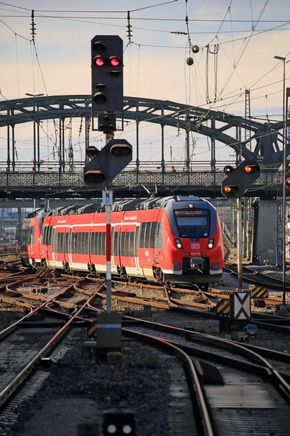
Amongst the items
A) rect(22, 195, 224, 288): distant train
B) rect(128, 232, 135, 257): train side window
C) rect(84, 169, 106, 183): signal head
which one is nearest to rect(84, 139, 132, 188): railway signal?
rect(84, 169, 106, 183): signal head

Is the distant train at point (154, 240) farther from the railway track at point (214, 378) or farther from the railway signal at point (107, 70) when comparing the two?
the railway signal at point (107, 70)

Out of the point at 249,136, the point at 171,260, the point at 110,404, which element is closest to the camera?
the point at 110,404

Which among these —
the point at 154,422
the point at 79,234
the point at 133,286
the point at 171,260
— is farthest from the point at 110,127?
the point at 79,234

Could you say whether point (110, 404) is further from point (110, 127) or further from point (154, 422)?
point (110, 127)

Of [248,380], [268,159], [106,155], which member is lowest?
[248,380]

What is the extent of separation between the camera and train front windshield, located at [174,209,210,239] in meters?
34.6

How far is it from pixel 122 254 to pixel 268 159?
38.3 m

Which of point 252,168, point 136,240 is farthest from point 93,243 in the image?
point 252,168

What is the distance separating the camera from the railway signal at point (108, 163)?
1672 centimetres

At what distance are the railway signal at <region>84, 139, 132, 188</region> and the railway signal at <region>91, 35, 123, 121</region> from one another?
67 cm

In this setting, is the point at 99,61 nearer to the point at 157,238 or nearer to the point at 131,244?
the point at 157,238

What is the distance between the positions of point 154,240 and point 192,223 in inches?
76.6

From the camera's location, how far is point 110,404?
12211 millimetres

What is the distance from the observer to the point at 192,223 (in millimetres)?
34781
